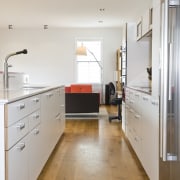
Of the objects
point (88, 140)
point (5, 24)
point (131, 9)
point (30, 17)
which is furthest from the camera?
point (5, 24)

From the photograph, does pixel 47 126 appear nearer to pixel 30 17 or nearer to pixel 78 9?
pixel 78 9

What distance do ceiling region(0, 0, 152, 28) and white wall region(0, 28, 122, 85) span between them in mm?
541

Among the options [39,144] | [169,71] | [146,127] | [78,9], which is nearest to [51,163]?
[39,144]

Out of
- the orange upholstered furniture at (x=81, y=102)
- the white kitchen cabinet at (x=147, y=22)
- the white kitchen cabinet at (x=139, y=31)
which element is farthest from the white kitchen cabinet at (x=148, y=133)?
the orange upholstered furniture at (x=81, y=102)

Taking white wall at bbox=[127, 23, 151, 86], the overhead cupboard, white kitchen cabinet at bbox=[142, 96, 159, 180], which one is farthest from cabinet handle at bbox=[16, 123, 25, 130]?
white wall at bbox=[127, 23, 151, 86]

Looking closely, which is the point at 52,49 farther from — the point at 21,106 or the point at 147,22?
the point at 21,106

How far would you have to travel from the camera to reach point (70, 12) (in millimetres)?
7789

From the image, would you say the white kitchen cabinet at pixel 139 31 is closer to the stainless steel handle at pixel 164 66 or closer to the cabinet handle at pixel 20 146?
the stainless steel handle at pixel 164 66

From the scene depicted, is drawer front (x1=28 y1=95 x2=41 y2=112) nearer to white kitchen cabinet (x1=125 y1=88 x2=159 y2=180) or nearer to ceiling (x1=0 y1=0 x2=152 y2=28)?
white kitchen cabinet (x1=125 y1=88 x2=159 y2=180)

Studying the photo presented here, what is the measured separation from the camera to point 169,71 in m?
1.68

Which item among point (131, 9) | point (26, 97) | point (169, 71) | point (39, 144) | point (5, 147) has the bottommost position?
point (39, 144)

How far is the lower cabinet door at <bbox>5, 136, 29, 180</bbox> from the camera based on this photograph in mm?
1781

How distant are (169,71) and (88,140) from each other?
3049 mm

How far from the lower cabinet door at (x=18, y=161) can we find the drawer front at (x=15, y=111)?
0.59 ft
